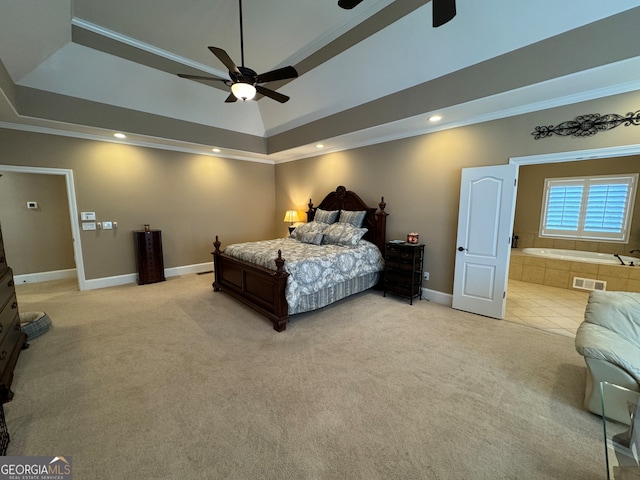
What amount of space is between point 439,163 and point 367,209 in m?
1.40

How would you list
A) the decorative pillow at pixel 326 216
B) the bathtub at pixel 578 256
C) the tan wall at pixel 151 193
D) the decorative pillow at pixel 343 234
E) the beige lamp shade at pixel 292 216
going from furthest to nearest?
1. the beige lamp shade at pixel 292 216
2. the decorative pillow at pixel 326 216
3. the bathtub at pixel 578 256
4. the decorative pillow at pixel 343 234
5. the tan wall at pixel 151 193

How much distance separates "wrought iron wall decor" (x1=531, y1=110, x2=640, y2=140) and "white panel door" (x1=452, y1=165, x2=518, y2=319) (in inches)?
19.7

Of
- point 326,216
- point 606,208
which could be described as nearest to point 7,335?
point 326,216

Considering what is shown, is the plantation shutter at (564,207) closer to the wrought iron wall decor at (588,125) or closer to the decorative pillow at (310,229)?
the wrought iron wall decor at (588,125)

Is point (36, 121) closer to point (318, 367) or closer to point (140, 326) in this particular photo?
point (140, 326)

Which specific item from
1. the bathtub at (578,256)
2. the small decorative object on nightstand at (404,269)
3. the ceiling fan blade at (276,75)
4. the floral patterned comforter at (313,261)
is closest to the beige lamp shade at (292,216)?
the floral patterned comforter at (313,261)

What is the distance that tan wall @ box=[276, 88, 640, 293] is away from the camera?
9.25 feet

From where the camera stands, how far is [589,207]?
515cm

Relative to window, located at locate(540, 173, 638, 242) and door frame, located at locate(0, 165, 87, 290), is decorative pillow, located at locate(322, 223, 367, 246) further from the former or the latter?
window, located at locate(540, 173, 638, 242)

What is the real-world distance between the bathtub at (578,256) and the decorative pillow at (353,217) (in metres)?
3.68

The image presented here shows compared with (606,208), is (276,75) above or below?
above

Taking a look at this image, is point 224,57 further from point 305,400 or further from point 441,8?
point 305,400

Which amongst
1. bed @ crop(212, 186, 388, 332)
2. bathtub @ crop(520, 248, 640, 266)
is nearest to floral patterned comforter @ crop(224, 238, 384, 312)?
bed @ crop(212, 186, 388, 332)

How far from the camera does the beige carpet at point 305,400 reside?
59.7 inches
